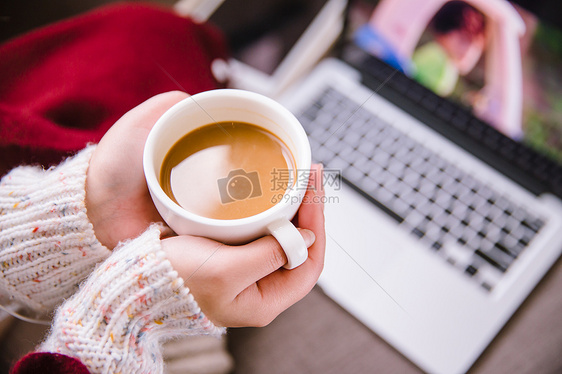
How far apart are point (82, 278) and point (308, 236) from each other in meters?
0.34

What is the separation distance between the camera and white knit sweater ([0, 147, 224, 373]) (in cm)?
50

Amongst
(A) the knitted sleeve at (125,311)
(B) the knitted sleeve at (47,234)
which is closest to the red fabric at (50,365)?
(A) the knitted sleeve at (125,311)

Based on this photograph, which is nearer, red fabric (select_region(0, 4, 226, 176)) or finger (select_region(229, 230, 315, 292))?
finger (select_region(229, 230, 315, 292))

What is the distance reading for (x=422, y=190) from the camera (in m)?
0.83

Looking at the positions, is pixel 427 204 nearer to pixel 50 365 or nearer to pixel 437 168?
pixel 437 168

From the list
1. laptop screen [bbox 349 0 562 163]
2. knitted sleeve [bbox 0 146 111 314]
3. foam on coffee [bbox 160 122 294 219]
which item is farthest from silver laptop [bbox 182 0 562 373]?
knitted sleeve [bbox 0 146 111 314]

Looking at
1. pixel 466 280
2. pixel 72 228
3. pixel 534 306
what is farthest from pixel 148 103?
pixel 534 306

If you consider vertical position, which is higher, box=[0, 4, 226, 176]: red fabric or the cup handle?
the cup handle

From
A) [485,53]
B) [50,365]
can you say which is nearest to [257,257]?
[50,365]

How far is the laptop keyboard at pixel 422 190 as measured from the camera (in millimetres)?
775

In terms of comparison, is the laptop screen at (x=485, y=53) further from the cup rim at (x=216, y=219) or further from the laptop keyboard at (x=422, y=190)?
the cup rim at (x=216, y=219)

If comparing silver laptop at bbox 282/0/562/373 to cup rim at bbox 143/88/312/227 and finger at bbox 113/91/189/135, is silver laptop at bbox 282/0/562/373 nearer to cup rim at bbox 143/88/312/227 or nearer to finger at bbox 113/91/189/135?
cup rim at bbox 143/88/312/227

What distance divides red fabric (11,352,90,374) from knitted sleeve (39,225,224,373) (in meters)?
0.01

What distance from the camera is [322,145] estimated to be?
86cm
